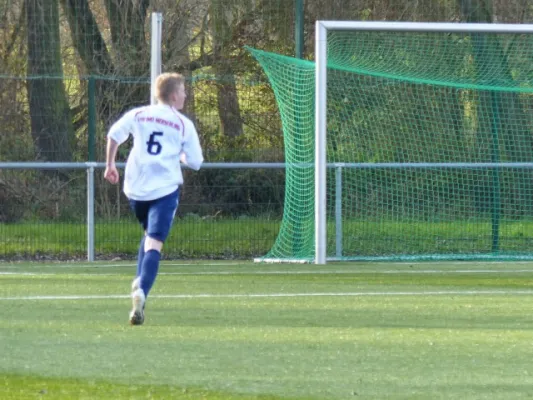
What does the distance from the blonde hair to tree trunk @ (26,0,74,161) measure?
7076 millimetres

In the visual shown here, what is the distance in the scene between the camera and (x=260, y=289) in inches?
423

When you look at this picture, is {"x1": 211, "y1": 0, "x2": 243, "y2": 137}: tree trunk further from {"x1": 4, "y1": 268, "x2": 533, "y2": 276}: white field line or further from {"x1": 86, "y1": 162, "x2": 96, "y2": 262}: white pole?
{"x1": 4, "y1": 268, "x2": 533, "y2": 276}: white field line

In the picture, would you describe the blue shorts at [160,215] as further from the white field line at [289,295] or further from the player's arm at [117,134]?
the white field line at [289,295]

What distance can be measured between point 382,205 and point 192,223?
A: 83.2 inches

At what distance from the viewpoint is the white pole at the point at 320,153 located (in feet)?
44.5

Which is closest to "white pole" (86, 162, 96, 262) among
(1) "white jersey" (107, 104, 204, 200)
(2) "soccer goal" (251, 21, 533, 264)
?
(2) "soccer goal" (251, 21, 533, 264)

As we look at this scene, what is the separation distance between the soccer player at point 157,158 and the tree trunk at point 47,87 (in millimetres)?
7082

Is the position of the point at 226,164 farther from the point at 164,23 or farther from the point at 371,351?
the point at 371,351

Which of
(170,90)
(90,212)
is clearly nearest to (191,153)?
(170,90)

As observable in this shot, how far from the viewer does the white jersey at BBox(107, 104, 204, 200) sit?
28.6 feet

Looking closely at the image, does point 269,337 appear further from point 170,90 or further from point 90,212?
point 90,212

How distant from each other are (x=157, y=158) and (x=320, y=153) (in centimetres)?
499

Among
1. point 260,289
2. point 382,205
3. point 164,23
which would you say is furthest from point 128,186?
point 164,23

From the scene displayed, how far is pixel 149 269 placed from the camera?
27.8 ft
